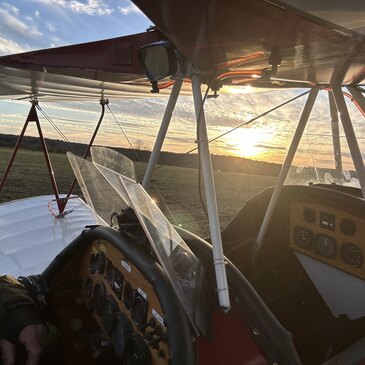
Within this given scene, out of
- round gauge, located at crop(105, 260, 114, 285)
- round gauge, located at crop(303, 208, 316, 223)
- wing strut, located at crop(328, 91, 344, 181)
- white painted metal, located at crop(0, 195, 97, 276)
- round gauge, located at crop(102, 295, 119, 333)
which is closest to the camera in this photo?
round gauge, located at crop(102, 295, 119, 333)

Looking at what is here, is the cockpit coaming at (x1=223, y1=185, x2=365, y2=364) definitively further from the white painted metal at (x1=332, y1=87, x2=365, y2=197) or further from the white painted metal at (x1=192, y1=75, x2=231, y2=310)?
the white painted metal at (x1=192, y1=75, x2=231, y2=310)

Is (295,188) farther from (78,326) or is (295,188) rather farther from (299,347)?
(78,326)

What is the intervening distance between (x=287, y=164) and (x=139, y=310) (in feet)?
6.91

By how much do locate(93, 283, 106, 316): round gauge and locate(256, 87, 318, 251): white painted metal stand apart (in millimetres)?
1523

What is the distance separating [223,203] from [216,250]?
54.0ft

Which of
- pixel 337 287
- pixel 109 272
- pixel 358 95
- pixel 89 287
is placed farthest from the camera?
pixel 337 287

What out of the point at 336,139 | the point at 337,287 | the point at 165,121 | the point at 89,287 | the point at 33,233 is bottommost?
the point at 33,233

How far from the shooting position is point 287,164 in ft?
11.0

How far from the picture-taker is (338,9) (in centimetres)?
153

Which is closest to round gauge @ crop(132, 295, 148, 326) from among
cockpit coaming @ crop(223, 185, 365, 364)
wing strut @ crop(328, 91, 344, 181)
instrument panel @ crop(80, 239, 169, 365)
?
instrument panel @ crop(80, 239, 169, 365)

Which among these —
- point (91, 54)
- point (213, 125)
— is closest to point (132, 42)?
point (91, 54)

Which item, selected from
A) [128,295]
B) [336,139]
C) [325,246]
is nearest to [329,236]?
[325,246]

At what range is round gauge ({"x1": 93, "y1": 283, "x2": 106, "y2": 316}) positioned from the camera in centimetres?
221

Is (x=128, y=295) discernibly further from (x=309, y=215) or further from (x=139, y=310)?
(x=309, y=215)
